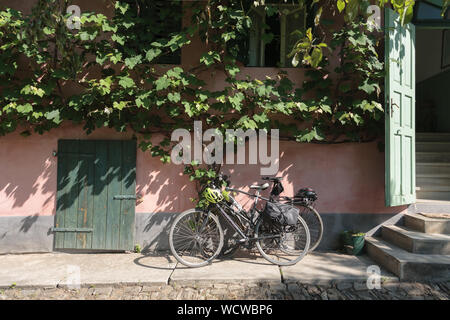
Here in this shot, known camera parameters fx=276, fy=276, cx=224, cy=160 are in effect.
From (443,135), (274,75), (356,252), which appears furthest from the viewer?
(443,135)

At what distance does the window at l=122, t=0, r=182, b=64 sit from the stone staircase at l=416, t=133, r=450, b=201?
4618mm

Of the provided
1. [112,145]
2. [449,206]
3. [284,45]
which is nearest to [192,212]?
[112,145]

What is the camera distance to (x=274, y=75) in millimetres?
4391

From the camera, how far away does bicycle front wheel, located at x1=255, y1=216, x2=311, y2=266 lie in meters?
3.77

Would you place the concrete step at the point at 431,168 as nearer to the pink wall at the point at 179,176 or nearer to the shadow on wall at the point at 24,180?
the pink wall at the point at 179,176

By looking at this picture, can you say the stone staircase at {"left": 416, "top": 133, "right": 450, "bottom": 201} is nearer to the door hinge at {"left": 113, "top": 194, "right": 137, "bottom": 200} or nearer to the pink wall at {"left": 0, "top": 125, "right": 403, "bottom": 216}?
the pink wall at {"left": 0, "top": 125, "right": 403, "bottom": 216}

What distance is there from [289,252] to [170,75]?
2995 millimetres

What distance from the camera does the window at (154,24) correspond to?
13.5 ft

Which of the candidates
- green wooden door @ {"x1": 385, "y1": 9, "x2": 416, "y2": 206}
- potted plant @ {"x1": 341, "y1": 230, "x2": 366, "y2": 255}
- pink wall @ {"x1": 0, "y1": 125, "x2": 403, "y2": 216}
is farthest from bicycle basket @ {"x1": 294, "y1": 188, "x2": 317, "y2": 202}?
green wooden door @ {"x1": 385, "y1": 9, "x2": 416, "y2": 206}

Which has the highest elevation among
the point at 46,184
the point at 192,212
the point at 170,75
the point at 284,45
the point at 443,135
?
the point at 284,45

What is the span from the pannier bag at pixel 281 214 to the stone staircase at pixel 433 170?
2309mm

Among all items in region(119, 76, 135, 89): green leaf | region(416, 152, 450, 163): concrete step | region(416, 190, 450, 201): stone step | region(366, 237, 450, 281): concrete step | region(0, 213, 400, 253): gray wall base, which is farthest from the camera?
region(416, 152, 450, 163): concrete step

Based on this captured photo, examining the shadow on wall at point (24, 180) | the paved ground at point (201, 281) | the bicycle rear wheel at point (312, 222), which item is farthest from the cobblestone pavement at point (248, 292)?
the shadow on wall at point (24, 180)

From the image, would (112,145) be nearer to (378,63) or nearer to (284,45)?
(284,45)
